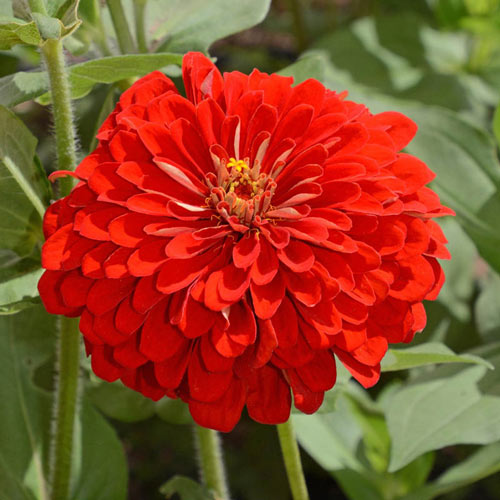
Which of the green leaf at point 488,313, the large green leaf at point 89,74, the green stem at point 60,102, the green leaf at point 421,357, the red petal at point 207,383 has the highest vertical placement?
the large green leaf at point 89,74

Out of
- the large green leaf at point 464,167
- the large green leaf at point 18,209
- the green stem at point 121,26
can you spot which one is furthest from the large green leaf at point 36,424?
the large green leaf at point 464,167

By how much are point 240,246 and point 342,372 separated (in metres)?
0.17

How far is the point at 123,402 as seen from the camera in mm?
678

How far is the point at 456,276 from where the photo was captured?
2.97 feet

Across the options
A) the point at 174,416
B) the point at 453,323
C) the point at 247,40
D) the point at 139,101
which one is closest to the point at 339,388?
the point at 174,416

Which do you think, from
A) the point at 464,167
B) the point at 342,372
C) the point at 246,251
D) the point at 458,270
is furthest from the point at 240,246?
the point at 458,270

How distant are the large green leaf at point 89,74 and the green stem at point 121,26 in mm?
61

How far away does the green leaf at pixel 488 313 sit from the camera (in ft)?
2.63

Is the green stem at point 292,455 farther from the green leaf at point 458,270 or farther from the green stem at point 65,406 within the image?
the green leaf at point 458,270

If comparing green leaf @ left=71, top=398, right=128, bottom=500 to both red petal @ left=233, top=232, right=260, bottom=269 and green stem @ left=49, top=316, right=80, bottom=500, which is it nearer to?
green stem @ left=49, top=316, right=80, bottom=500

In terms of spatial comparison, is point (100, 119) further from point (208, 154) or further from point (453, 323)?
point (453, 323)

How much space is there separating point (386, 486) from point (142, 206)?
1.56 ft

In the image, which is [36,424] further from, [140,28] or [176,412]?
[140,28]

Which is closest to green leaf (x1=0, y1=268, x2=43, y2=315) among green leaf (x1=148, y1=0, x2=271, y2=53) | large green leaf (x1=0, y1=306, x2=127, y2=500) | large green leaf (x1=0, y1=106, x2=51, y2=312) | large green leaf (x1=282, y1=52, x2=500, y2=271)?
large green leaf (x1=0, y1=106, x2=51, y2=312)
